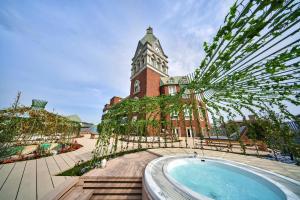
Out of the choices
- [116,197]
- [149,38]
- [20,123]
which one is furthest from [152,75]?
[116,197]

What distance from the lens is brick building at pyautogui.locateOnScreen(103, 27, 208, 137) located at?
20.3 metres

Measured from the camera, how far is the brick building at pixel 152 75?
20281mm

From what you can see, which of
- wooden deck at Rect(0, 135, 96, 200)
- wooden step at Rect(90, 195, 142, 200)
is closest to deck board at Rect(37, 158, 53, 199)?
wooden deck at Rect(0, 135, 96, 200)

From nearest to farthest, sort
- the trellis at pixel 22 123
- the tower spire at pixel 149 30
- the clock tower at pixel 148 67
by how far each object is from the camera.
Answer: the trellis at pixel 22 123
the clock tower at pixel 148 67
the tower spire at pixel 149 30

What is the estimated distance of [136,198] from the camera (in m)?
3.84

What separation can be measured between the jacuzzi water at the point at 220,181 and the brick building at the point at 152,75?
1340cm

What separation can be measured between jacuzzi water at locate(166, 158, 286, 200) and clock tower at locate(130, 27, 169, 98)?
14.5 m

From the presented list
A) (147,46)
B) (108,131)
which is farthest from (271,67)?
(147,46)

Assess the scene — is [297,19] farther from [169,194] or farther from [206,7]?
[169,194]

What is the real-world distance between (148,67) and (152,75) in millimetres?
1680

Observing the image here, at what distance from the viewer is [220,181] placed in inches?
210

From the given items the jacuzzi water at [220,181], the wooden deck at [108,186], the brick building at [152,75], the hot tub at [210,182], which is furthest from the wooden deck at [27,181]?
the brick building at [152,75]

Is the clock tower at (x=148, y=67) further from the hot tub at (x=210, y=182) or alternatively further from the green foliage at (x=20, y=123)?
Answer: the hot tub at (x=210, y=182)

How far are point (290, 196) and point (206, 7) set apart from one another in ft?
17.2
